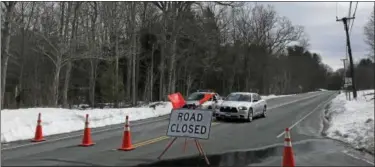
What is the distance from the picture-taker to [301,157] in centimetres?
1140

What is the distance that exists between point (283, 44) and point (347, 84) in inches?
1670

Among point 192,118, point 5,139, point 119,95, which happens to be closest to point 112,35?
point 119,95

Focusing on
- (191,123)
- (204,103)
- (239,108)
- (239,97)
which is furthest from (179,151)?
(204,103)

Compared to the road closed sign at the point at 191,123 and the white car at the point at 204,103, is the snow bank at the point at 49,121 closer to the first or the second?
the white car at the point at 204,103

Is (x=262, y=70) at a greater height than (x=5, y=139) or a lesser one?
greater

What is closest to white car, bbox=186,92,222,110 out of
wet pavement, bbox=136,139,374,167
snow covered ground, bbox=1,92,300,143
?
snow covered ground, bbox=1,92,300,143

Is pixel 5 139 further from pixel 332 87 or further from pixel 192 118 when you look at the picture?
pixel 332 87

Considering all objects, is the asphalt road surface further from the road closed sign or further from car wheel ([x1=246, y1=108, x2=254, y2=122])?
car wheel ([x1=246, y1=108, x2=254, y2=122])

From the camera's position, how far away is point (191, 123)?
34.4 feet

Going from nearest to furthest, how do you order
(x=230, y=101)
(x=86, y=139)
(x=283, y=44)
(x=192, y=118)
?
1. (x=192, y=118)
2. (x=86, y=139)
3. (x=230, y=101)
4. (x=283, y=44)

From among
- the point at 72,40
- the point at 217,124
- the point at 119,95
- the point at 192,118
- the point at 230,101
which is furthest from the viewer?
the point at 119,95

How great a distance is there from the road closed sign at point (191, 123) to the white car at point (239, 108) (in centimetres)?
1197

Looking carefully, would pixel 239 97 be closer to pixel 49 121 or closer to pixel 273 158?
pixel 49 121

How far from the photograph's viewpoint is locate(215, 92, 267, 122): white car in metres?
22.5
